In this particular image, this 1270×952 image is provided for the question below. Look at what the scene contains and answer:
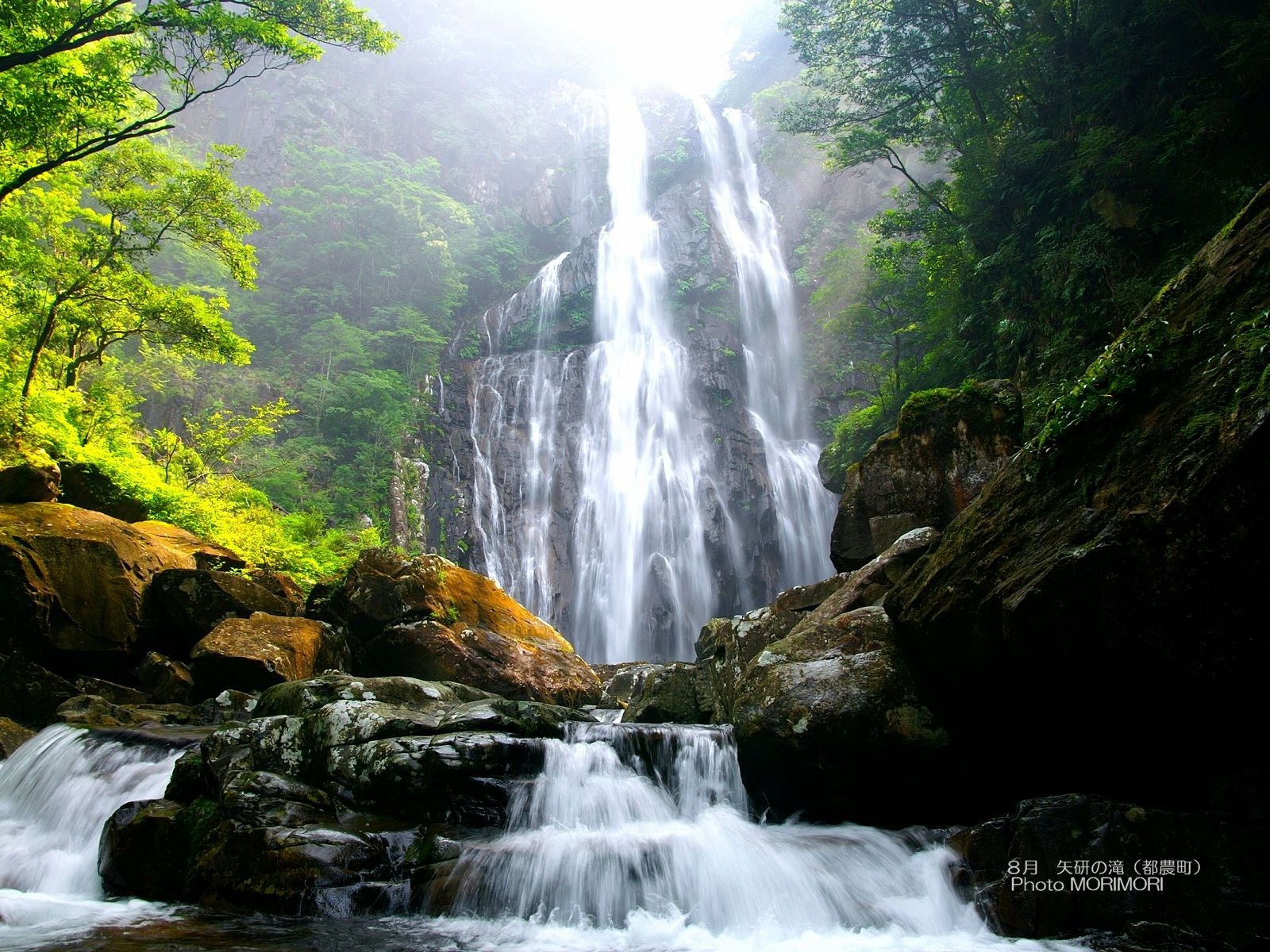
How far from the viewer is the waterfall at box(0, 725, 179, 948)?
4648 mm

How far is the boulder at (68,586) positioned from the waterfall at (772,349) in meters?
16.9

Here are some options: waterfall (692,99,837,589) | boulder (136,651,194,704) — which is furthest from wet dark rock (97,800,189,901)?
waterfall (692,99,837,589)

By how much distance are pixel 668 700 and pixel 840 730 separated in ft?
12.1

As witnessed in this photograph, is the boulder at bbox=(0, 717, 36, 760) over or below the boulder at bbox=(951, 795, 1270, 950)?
over

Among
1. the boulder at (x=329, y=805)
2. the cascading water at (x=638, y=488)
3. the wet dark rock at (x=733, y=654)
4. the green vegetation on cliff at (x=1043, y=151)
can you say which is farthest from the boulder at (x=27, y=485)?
the cascading water at (x=638, y=488)

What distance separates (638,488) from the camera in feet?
77.3

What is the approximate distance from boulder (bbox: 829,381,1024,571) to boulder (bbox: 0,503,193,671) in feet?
33.0

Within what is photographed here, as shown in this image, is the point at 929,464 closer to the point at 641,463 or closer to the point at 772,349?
the point at 641,463

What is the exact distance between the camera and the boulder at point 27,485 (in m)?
8.93

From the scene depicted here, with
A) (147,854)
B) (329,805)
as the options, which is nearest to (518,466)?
(329,805)

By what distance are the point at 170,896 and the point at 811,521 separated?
19645 mm

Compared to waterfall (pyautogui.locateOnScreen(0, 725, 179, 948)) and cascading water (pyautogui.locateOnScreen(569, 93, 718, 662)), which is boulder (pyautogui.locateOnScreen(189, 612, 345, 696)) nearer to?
waterfall (pyautogui.locateOnScreen(0, 725, 179, 948))

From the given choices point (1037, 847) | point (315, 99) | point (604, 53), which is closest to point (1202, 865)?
point (1037, 847)

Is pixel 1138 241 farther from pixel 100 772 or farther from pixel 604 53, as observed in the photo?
pixel 604 53
